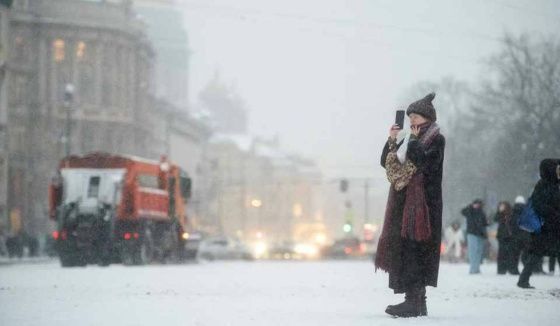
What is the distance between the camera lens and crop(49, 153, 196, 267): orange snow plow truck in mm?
39062

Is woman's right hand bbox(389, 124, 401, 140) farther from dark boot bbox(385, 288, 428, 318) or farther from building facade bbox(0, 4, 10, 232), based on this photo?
building facade bbox(0, 4, 10, 232)

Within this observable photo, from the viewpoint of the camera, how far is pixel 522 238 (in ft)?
88.3

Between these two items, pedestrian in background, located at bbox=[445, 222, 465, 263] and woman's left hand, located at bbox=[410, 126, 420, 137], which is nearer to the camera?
woman's left hand, located at bbox=[410, 126, 420, 137]

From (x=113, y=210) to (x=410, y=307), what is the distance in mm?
28817

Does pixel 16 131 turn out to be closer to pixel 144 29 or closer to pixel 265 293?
pixel 144 29

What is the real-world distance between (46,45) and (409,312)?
3756 inches

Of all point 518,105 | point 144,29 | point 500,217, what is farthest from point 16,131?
point 500,217

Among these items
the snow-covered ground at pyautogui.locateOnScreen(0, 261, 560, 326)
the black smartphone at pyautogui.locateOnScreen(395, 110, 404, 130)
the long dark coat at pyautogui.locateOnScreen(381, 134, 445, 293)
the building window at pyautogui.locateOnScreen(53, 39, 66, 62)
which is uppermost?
the building window at pyautogui.locateOnScreen(53, 39, 66, 62)

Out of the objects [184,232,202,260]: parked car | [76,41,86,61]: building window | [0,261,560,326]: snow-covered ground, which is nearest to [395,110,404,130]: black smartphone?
[0,261,560,326]: snow-covered ground

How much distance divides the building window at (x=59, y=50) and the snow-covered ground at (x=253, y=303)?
8628cm

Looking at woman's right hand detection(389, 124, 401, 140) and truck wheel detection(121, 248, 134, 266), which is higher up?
woman's right hand detection(389, 124, 401, 140)

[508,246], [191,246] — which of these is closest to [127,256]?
[191,246]

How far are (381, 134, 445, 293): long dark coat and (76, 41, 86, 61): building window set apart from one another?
96256mm

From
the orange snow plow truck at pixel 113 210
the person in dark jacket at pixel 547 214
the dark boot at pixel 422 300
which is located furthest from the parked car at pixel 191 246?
the dark boot at pixel 422 300
